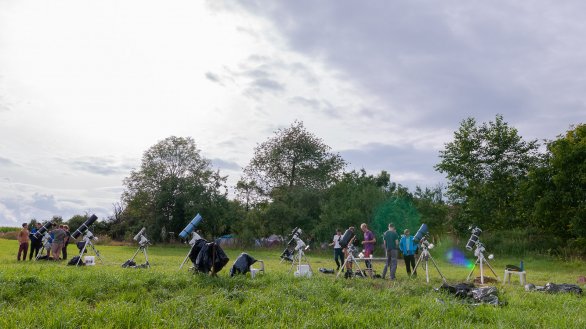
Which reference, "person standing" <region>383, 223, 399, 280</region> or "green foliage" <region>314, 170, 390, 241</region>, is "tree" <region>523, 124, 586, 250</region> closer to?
"green foliage" <region>314, 170, 390, 241</region>

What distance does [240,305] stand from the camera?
8.88m

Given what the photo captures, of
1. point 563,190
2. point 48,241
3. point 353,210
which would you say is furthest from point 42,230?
point 563,190

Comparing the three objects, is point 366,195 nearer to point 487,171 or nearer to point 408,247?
point 487,171

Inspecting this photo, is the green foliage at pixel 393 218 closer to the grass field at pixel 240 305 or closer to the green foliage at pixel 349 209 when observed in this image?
the green foliage at pixel 349 209

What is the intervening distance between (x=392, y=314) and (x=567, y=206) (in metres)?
25.3

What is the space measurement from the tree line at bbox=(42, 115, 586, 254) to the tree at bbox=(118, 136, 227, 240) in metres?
0.11

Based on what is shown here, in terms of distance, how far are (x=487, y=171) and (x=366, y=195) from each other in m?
11.8

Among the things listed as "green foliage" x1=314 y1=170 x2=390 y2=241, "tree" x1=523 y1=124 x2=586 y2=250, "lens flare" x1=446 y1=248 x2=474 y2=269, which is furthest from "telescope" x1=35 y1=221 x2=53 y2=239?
"tree" x1=523 y1=124 x2=586 y2=250

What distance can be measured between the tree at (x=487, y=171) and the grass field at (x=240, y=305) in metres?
27.3

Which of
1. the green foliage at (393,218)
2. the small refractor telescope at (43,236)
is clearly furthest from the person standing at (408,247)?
the green foliage at (393,218)

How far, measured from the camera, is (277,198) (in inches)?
1836

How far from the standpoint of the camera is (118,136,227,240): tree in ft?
148

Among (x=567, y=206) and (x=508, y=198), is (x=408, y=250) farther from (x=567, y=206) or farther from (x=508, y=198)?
(x=508, y=198)

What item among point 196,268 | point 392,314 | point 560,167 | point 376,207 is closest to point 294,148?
point 376,207
